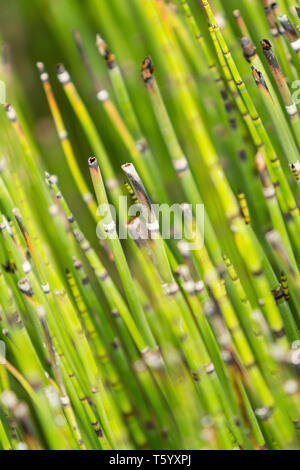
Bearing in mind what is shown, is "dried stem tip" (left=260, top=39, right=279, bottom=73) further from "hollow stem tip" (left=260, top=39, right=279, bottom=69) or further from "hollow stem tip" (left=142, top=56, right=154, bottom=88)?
"hollow stem tip" (left=142, top=56, right=154, bottom=88)

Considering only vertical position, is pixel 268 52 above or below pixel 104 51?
below

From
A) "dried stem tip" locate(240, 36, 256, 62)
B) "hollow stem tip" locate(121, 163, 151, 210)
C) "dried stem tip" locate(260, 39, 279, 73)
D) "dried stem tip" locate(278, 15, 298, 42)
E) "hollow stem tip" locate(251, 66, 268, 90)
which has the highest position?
"dried stem tip" locate(278, 15, 298, 42)

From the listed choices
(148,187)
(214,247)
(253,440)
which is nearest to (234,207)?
(214,247)

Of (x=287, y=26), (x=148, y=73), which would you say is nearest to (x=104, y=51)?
(x=148, y=73)

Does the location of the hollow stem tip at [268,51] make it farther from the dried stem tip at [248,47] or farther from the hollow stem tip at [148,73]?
the hollow stem tip at [148,73]

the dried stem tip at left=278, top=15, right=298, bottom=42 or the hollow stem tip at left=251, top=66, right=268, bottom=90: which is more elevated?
the dried stem tip at left=278, top=15, right=298, bottom=42

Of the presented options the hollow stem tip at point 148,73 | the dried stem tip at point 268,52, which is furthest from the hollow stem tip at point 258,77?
the hollow stem tip at point 148,73

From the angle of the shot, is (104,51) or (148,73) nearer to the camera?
(148,73)

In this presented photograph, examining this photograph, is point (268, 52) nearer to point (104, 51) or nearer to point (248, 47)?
point (248, 47)

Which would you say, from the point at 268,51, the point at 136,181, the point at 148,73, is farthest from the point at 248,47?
the point at 136,181

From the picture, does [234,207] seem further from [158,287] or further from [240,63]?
[240,63]

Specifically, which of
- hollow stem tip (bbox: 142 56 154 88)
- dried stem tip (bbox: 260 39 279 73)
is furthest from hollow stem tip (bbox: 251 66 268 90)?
hollow stem tip (bbox: 142 56 154 88)
